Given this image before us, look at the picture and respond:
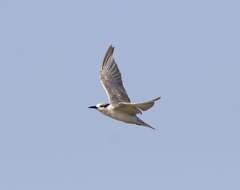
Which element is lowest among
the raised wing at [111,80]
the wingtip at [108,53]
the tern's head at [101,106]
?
the tern's head at [101,106]

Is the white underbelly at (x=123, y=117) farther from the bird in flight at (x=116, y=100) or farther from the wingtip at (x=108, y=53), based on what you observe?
the wingtip at (x=108, y=53)

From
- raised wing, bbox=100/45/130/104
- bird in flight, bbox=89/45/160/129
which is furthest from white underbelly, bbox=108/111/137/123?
raised wing, bbox=100/45/130/104

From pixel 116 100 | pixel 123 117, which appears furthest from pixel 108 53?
pixel 123 117

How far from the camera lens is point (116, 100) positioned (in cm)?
2095

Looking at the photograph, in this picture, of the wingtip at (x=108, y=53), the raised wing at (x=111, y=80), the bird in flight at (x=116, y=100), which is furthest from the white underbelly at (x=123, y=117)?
the wingtip at (x=108, y=53)

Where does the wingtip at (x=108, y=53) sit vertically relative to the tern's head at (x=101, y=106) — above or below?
above

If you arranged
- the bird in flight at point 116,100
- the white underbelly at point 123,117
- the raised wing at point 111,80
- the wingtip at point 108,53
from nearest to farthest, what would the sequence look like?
the bird in flight at point 116,100 < the white underbelly at point 123,117 < the raised wing at point 111,80 < the wingtip at point 108,53

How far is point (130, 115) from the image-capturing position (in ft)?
64.5

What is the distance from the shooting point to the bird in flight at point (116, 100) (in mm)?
19141

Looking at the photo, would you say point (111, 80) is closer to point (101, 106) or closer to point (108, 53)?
point (108, 53)

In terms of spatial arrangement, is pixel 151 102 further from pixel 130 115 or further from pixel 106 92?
pixel 106 92

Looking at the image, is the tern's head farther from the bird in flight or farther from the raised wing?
the raised wing

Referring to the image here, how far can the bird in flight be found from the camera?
1914cm

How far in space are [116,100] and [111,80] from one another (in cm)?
121
